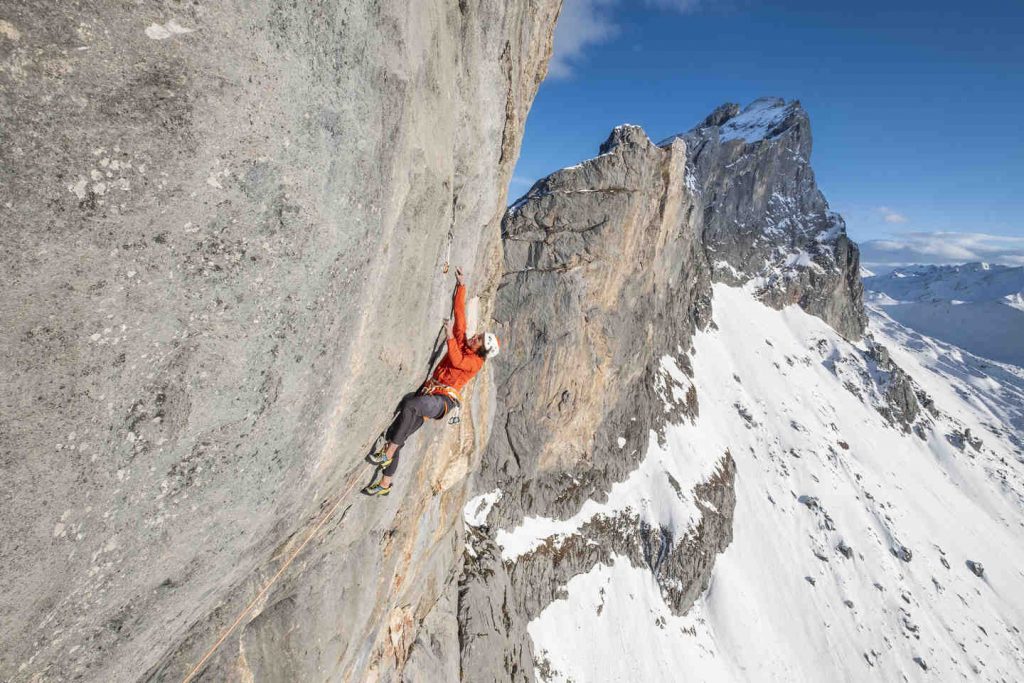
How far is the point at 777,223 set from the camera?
96.9 metres

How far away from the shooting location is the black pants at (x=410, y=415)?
729 centimetres

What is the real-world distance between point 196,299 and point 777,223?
115096 mm

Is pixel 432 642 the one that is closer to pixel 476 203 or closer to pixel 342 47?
pixel 476 203

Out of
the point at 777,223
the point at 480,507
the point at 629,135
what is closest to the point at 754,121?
the point at 777,223

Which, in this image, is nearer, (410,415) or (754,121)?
(410,415)

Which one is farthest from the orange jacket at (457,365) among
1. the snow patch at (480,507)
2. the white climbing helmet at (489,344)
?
the snow patch at (480,507)

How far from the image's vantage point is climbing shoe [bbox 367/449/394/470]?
693 centimetres

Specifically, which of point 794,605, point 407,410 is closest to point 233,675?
point 407,410

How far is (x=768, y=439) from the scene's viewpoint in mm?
57719

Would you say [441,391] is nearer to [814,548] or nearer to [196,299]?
[196,299]

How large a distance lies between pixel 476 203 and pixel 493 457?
85.3 feet

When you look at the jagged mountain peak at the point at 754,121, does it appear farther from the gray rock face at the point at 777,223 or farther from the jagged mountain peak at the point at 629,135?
the jagged mountain peak at the point at 629,135

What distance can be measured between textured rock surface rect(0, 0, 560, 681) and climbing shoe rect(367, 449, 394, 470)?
31 centimetres

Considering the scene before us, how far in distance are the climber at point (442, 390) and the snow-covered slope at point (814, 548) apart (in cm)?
2831
